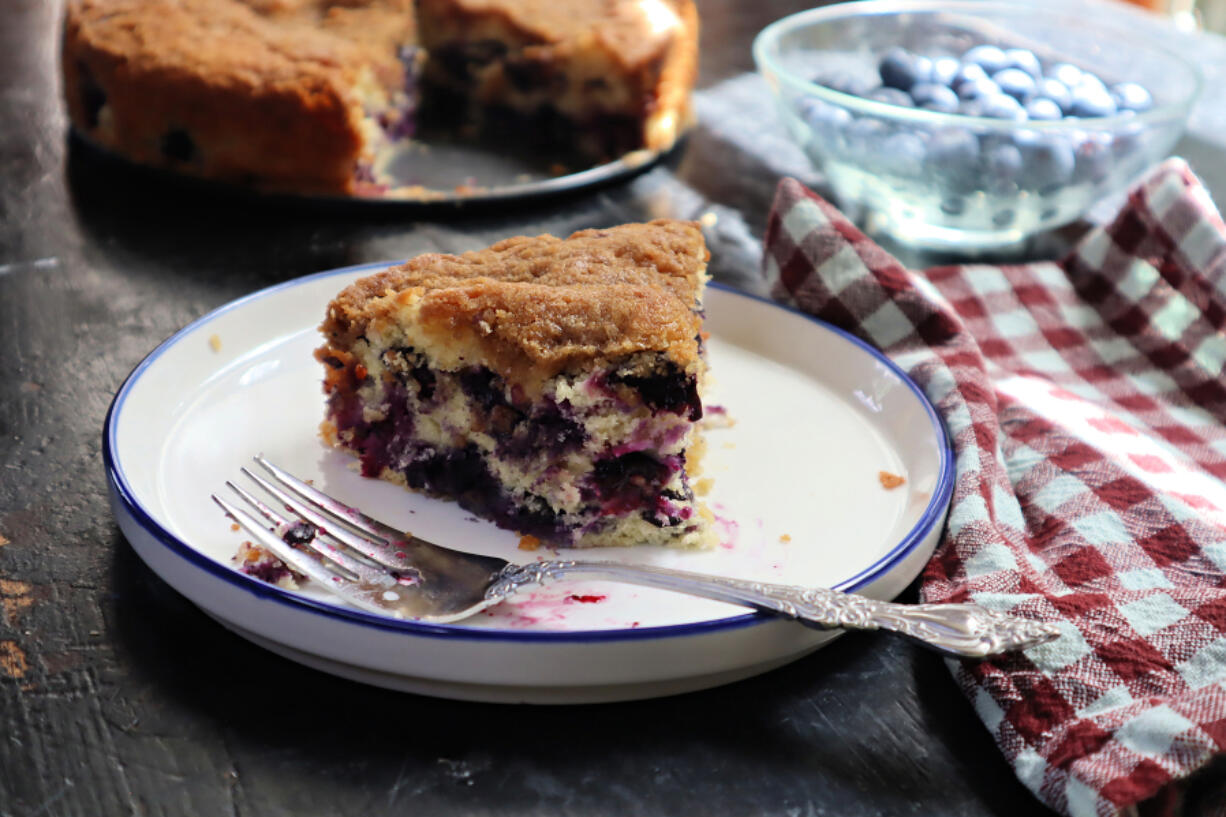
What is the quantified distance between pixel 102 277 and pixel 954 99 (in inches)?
90.5

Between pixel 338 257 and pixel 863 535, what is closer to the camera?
pixel 863 535

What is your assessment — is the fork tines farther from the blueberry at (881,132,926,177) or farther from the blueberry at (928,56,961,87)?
the blueberry at (928,56,961,87)

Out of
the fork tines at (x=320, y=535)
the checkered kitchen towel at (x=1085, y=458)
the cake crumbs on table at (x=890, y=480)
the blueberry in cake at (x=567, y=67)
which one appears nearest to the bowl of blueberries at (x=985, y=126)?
the checkered kitchen towel at (x=1085, y=458)

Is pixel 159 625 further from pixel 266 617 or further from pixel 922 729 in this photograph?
pixel 922 729

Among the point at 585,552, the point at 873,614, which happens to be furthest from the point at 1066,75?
the point at 873,614

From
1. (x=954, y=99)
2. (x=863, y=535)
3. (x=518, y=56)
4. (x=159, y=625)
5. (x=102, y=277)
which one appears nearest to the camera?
(x=159, y=625)

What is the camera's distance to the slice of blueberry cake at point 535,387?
189 centimetres

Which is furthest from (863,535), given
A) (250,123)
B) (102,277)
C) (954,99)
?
(250,123)

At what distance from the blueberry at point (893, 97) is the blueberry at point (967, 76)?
13 cm

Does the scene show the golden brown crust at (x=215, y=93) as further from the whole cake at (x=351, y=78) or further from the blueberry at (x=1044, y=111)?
the blueberry at (x=1044, y=111)

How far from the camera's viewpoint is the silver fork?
1501mm

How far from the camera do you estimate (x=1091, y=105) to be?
3.03m

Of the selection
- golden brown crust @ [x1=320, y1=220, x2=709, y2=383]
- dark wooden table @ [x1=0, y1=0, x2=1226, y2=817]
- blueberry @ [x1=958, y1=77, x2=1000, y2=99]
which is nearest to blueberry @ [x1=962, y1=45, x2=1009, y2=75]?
blueberry @ [x1=958, y1=77, x2=1000, y2=99]

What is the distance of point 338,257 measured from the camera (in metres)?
3.03
